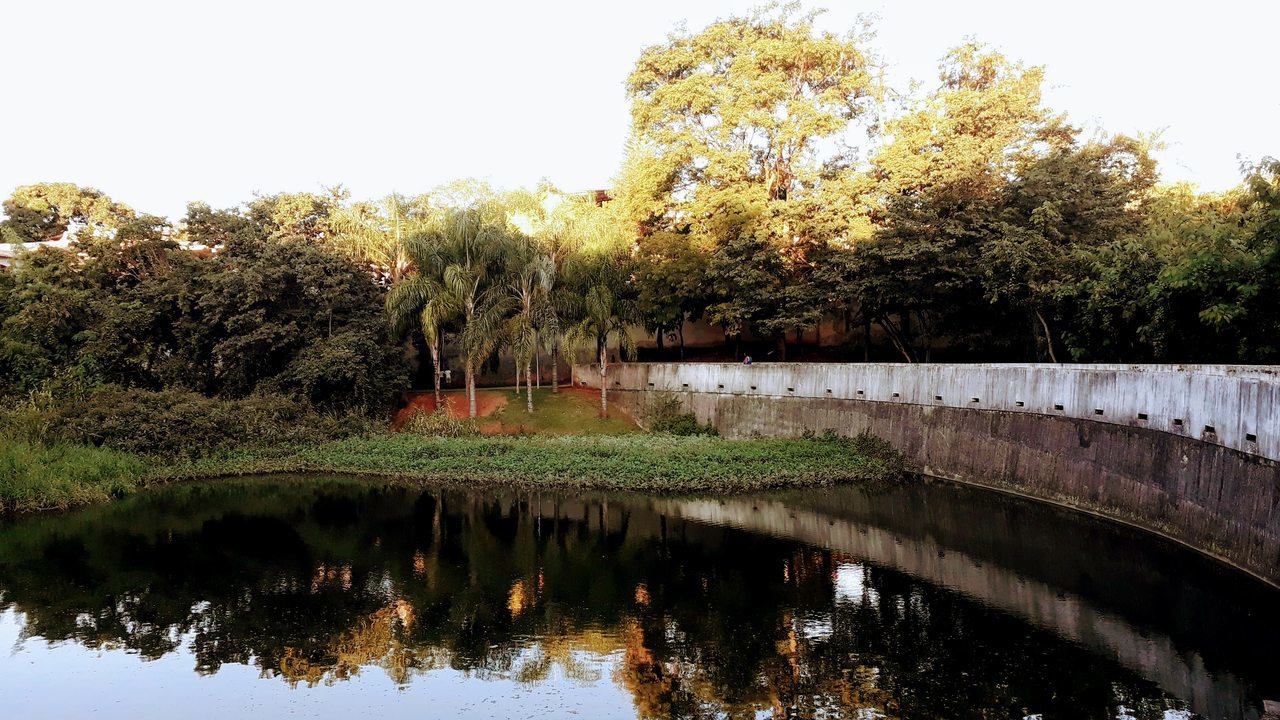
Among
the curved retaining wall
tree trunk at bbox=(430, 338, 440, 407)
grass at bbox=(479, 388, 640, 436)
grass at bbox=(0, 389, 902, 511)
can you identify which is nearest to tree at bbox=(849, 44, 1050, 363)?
the curved retaining wall

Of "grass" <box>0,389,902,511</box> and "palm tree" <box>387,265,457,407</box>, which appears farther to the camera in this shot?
"palm tree" <box>387,265,457,407</box>

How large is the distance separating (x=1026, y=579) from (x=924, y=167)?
65.3 feet

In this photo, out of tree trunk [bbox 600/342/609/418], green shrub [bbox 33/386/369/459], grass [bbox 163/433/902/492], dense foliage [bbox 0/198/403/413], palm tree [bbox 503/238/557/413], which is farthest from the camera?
tree trunk [bbox 600/342/609/418]

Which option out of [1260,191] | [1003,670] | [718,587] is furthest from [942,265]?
[1003,670]

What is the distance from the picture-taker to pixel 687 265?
3456 centimetres

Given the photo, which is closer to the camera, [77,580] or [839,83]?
[77,580]

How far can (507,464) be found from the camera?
27.3m

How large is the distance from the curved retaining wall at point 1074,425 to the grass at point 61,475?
18.3 m

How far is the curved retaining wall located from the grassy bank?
59.0 inches

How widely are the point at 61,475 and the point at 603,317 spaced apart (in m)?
17.4

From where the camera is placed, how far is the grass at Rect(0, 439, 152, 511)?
23562 millimetres

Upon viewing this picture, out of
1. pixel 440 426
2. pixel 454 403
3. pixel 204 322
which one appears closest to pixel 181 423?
pixel 204 322

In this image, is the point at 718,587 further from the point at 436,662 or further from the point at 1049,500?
the point at 1049,500

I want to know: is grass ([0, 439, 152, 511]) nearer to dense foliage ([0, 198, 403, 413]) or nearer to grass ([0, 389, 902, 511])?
grass ([0, 389, 902, 511])
